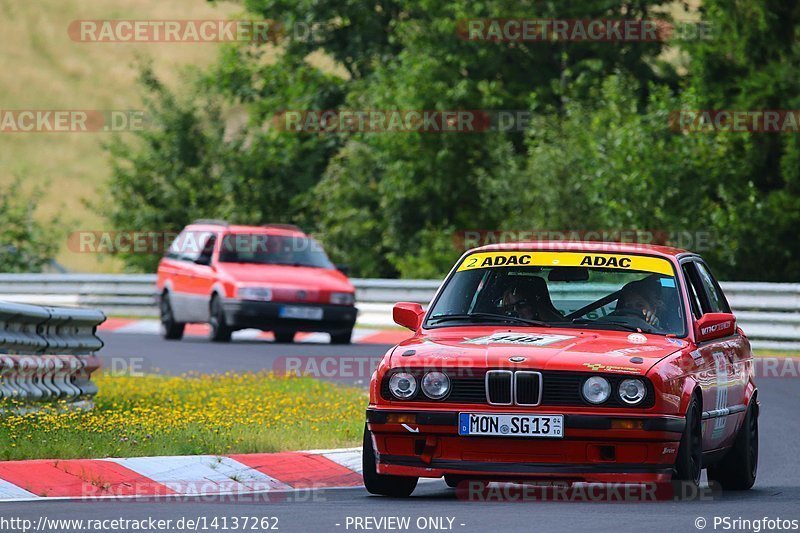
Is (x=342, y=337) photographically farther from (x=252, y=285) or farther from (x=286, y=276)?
(x=252, y=285)

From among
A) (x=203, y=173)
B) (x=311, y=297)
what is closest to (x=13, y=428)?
(x=311, y=297)

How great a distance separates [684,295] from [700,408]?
0.92m

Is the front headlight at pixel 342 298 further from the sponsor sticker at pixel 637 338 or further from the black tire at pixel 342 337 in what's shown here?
the sponsor sticker at pixel 637 338

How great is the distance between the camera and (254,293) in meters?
23.7

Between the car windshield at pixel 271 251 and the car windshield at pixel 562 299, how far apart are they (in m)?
14.4

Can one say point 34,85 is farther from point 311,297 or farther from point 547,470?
point 547,470

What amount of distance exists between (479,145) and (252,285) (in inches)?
580

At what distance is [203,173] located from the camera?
4362cm

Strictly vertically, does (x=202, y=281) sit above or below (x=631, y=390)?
below

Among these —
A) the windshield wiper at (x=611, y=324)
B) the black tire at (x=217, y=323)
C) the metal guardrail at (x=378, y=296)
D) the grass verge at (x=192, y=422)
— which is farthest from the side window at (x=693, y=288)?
the black tire at (x=217, y=323)

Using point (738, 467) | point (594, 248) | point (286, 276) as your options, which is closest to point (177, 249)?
point (286, 276)

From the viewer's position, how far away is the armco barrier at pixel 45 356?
1243 cm

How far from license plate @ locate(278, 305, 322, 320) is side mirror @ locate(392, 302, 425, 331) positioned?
42.7 ft

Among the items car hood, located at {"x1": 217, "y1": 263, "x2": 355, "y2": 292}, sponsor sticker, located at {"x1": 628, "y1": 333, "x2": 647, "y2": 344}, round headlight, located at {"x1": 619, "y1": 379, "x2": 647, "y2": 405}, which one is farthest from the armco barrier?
car hood, located at {"x1": 217, "y1": 263, "x2": 355, "y2": 292}
